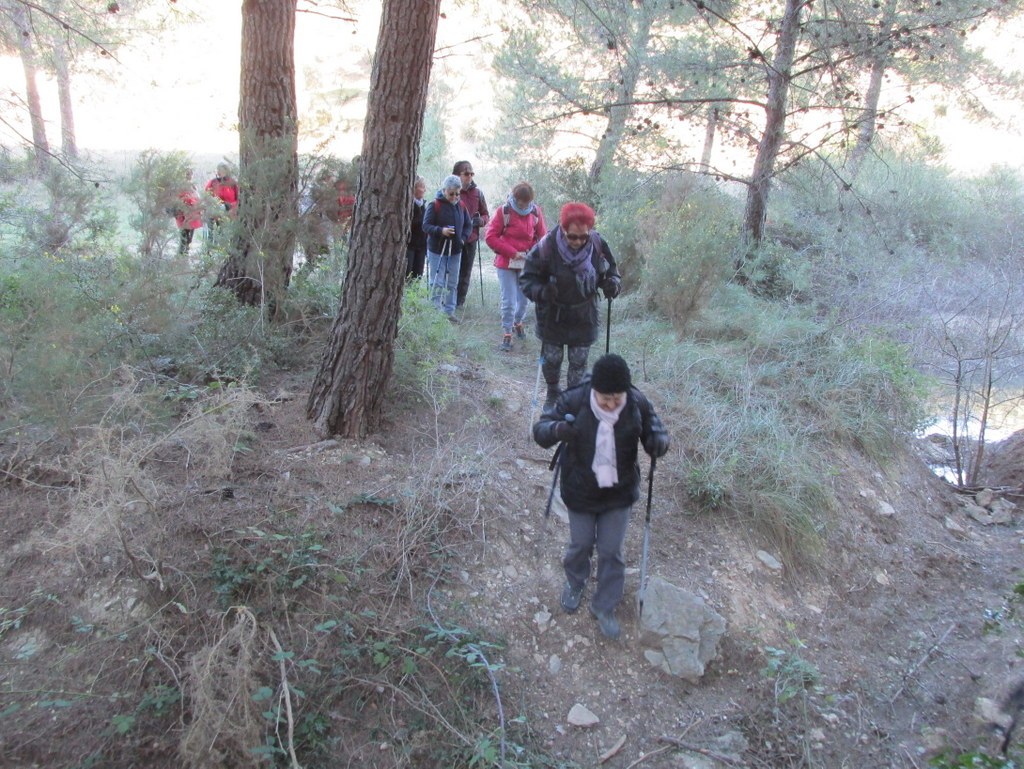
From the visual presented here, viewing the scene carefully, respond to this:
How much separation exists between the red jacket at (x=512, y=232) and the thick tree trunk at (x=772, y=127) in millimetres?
3763

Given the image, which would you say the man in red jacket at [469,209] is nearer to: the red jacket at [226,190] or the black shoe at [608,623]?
the red jacket at [226,190]

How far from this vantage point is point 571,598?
375 cm

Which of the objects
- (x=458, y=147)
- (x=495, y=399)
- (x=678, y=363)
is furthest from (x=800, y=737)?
(x=458, y=147)

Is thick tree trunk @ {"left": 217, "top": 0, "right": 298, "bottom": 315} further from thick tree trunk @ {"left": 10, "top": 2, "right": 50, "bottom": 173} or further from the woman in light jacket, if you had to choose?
the woman in light jacket

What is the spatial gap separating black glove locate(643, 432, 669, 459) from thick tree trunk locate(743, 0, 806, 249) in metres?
6.41

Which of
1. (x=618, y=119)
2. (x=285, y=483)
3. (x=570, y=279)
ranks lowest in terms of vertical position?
(x=285, y=483)

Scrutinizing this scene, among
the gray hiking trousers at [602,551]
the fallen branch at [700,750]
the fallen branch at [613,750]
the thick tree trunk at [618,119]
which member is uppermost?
the thick tree trunk at [618,119]

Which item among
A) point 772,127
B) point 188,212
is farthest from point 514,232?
point 772,127

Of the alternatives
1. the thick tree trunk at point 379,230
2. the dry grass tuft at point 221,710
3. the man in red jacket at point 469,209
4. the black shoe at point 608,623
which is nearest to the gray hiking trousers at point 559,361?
the thick tree trunk at point 379,230

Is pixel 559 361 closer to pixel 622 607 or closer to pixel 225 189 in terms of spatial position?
pixel 622 607

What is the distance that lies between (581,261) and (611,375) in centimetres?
170

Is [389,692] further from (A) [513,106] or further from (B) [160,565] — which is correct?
(A) [513,106]

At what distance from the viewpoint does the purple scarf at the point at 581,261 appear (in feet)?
15.3

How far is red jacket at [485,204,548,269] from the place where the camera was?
21.3 ft
